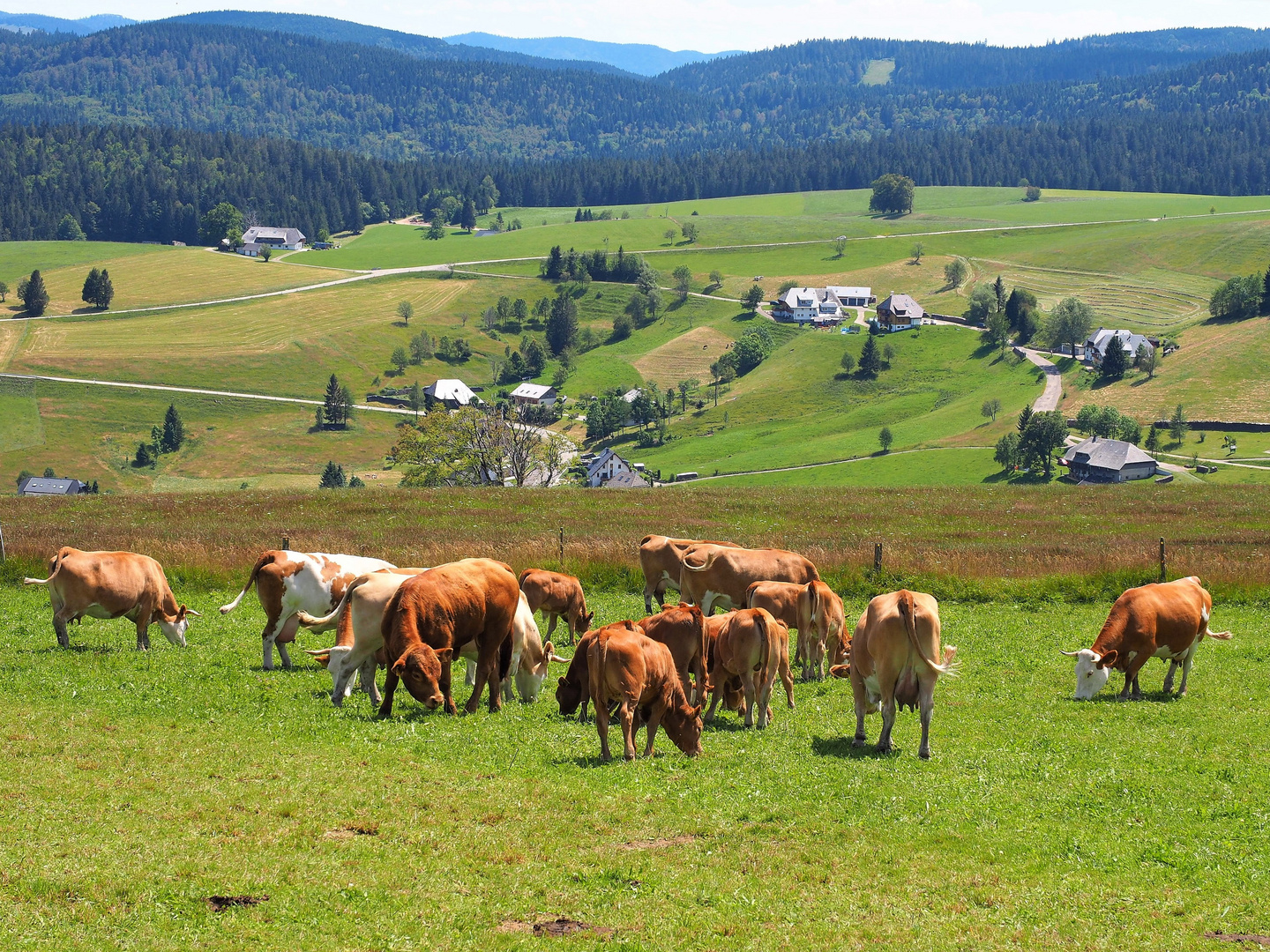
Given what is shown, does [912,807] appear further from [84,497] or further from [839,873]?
[84,497]

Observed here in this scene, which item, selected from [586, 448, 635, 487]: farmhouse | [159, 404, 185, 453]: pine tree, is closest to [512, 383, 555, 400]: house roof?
[586, 448, 635, 487]: farmhouse

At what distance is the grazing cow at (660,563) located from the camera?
26703mm

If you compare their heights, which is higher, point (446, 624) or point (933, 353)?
point (446, 624)

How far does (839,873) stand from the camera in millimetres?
11867

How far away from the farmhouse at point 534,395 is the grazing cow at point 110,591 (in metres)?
141

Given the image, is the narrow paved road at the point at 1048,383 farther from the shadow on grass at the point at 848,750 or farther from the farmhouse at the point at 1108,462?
the shadow on grass at the point at 848,750

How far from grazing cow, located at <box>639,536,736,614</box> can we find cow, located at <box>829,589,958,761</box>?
9.71 metres

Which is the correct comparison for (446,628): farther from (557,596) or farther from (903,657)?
(903,657)

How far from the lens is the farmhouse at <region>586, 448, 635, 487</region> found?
12825 centimetres

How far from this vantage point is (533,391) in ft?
554

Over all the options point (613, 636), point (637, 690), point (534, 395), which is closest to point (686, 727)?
point (637, 690)

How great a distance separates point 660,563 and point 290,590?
917 centimetres

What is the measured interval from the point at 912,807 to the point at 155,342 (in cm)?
17801

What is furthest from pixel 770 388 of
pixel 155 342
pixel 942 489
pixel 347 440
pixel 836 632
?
pixel 836 632
